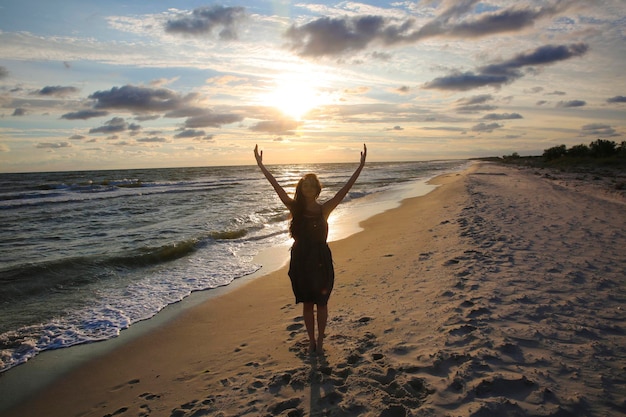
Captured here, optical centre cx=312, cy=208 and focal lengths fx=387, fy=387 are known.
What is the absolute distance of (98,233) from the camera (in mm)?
14477

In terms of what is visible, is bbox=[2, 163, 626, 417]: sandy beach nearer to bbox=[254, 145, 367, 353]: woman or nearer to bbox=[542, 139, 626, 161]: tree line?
bbox=[254, 145, 367, 353]: woman

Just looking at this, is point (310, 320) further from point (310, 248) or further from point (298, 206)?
point (298, 206)

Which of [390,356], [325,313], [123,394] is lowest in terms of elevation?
[123,394]

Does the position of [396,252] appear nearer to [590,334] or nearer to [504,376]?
[590,334]

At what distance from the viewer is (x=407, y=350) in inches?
164

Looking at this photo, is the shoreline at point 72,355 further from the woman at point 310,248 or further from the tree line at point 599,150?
the tree line at point 599,150

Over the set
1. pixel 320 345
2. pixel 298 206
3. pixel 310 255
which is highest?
pixel 298 206

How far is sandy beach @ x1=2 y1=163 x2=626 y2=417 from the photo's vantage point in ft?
10.9

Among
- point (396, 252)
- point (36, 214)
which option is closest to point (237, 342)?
point (396, 252)

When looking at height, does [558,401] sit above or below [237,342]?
above

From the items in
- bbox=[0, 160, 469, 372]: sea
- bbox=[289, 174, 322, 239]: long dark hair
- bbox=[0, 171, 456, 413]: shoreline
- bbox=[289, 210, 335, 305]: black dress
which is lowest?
bbox=[0, 171, 456, 413]: shoreline

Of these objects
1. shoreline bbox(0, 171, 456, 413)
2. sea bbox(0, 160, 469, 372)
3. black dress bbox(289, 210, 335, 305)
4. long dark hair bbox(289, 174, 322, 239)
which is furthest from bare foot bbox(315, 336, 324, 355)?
sea bbox(0, 160, 469, 372)

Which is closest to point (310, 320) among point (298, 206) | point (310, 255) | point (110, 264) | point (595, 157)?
point (310, 255)

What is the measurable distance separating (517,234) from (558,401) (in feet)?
21.2
